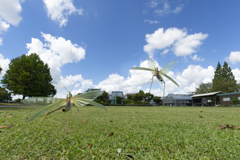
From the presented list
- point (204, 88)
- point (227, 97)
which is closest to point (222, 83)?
point (204, 88)

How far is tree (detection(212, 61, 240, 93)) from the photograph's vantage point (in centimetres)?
3186

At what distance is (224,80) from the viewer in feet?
110

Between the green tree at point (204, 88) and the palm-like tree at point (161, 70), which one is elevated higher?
the green tree at point (204, 88)

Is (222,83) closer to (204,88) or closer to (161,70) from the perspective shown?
(204,88)

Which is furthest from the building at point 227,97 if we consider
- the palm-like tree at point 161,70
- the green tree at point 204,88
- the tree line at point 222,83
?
the palm-like tree at point 161,70

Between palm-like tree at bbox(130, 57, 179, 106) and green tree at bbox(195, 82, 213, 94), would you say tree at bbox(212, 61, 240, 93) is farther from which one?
palm-like tree at bbox(130, 57, 179, 106)

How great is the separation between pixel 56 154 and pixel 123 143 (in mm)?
557

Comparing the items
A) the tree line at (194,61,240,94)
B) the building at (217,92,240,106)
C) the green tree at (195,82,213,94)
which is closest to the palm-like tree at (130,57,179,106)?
the building at (217,92,240,106)

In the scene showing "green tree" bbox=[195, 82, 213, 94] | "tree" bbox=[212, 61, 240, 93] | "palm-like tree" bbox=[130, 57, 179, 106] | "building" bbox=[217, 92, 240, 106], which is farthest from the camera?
"green tree" bbox=[195, 82, 213, 94]

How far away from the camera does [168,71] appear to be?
1.27m

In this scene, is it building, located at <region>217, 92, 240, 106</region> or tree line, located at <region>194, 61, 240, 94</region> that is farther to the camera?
tree line, located at <region>194, 61, 240, 94</region>

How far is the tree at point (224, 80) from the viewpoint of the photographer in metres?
31.9

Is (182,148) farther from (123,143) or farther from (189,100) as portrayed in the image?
(189,100)

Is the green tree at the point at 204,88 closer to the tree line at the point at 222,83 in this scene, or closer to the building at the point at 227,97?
the tree line at the point at 222,83
